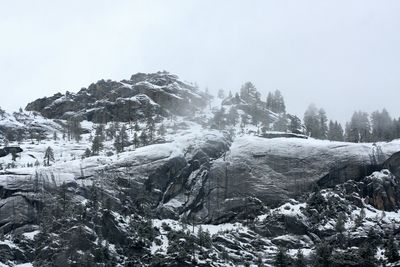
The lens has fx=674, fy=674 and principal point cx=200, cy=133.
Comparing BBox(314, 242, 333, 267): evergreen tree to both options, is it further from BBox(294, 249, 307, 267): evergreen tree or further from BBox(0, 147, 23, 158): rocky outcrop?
BBox(0, 147, 23, 158): rocky outcrop

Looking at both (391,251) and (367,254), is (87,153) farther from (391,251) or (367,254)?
(391,251)

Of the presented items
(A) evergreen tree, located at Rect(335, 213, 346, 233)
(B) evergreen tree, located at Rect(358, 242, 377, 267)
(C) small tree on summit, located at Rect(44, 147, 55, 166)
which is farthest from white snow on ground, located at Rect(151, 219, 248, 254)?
(C) small tree on summit, located at Rect(44, 147, 55, 166)

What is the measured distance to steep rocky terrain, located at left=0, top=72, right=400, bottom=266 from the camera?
423 ft

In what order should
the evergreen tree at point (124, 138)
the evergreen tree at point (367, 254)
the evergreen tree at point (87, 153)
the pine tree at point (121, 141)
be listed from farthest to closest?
the evergreen tree at point (124, 138) < the pine tree at point (121, 141) < the evergreen tree at point (87, 153) < the evergreen tree at point (367, 254)

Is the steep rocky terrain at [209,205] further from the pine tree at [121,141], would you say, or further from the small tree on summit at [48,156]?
the pine tree at [121,141]

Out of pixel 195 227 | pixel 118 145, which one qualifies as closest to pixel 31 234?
pixel 195 227

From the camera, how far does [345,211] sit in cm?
14350

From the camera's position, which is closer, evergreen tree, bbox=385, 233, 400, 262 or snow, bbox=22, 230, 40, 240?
evergreen tree, bbox=385, 233, 400, 262

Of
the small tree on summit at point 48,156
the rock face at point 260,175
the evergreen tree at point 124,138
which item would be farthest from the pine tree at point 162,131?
the small tree on summit at point 48,156

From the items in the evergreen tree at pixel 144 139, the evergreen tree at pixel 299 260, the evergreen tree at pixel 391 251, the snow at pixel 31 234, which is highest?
the evergreen tree at pixel 144 139

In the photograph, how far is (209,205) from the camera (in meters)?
152

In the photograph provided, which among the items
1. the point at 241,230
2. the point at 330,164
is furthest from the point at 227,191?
the point at 330,164

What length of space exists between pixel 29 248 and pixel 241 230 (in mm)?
43184

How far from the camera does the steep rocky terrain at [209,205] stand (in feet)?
423
